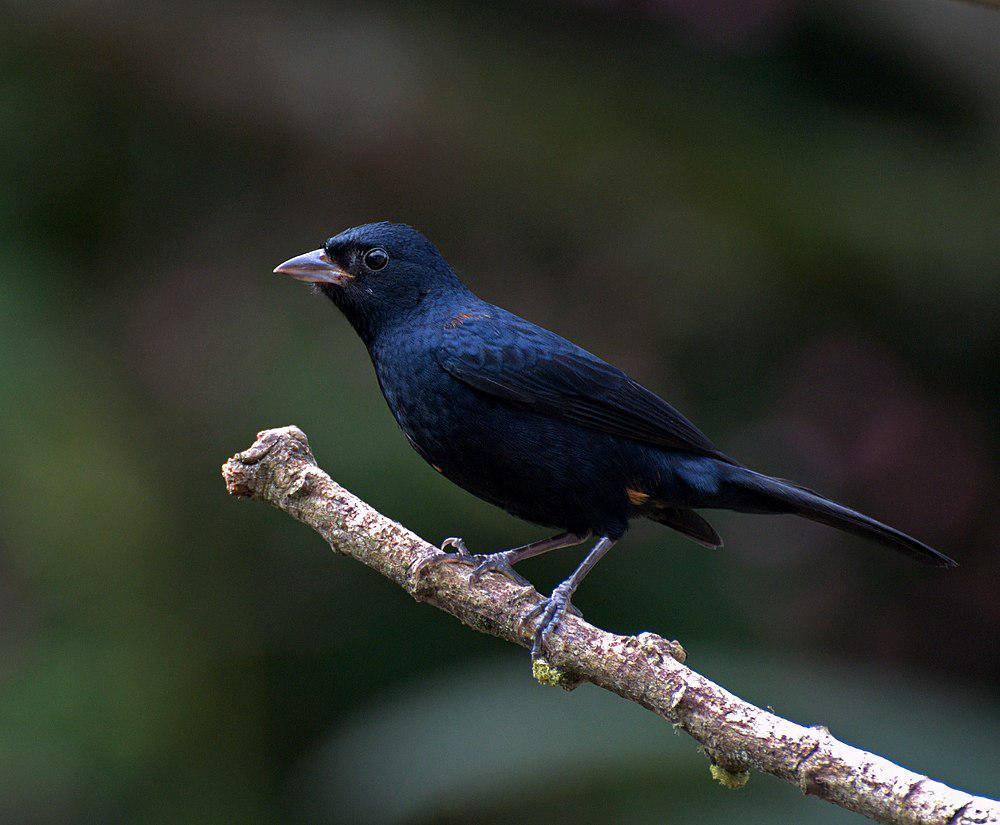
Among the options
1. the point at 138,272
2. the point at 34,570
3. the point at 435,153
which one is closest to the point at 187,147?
the point at 138,272

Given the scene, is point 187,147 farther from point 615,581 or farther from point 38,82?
point 615,581

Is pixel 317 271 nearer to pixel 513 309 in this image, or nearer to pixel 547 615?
pixel 547 615

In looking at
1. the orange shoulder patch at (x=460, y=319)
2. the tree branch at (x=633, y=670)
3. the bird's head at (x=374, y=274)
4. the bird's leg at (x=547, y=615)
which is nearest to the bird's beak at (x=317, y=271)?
the bird's head at (x=374, y=274)

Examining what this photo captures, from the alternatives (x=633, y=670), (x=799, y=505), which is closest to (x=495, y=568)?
(x=633, y=670)

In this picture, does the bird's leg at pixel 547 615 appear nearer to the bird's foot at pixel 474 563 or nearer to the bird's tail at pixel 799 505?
the bird's foot at pixel 474 563

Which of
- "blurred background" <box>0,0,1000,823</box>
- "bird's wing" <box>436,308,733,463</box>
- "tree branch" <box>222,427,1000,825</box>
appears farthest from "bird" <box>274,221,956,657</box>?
"blurred background" <box>0,0,1000,823</box>

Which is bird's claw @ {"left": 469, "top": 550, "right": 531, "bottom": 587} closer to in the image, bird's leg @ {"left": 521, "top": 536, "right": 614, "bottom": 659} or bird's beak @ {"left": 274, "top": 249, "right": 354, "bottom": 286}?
bird's leg @ {"left": 521, "top": 536, "right": 614, "bottom": 659}
